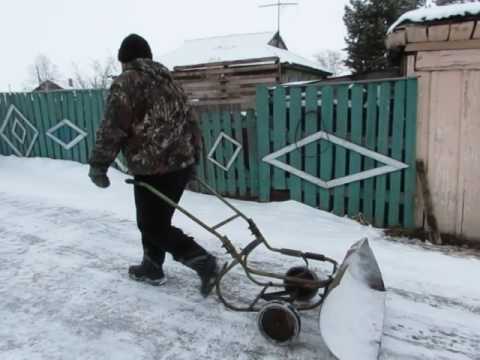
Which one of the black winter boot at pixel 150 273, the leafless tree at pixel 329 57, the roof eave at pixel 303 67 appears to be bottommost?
the black winter boot at pixel 150 273

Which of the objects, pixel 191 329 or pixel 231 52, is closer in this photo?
pixel 191 329

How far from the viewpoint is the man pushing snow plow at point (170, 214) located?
227cm

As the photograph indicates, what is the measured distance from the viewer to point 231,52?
58.4 feet

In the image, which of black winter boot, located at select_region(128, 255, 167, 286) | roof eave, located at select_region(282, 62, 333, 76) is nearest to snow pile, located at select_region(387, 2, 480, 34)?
black winter boot, located at select_region(128, 255, 167, 286)

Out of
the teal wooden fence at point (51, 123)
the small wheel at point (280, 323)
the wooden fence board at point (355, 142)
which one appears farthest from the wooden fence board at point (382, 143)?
the teal wooden fence at point (51, 123)

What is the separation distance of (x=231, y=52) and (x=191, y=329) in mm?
16800

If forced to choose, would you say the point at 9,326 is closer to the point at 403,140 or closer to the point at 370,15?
the point at 403,140

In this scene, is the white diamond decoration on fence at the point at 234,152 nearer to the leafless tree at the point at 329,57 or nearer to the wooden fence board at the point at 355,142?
the wooden fence board at the point at 355,142

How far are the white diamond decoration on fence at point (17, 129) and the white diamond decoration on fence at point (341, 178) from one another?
5.15 m

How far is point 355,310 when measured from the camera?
2213 millimetres

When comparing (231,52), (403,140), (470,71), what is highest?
(231,52)

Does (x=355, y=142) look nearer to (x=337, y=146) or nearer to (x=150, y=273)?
(x=337, y=146)

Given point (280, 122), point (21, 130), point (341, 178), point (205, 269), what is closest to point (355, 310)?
point (205, 269)

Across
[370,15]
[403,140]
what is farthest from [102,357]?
[370,15]
